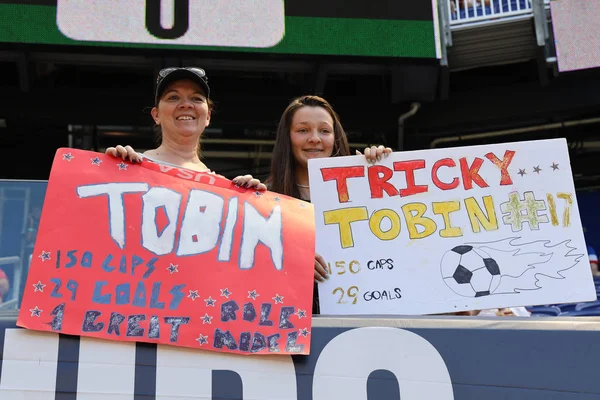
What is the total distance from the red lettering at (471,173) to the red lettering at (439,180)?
4cm

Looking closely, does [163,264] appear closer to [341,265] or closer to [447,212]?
[341,265]

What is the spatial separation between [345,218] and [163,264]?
83cm

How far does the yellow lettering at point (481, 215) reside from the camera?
95.1 inches

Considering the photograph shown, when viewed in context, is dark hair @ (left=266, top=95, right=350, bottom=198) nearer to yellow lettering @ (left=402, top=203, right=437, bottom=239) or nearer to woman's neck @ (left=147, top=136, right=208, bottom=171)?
woman's neck @ (left=147, top=136, right=208, bottom=171)

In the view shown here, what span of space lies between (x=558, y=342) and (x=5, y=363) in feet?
4.88

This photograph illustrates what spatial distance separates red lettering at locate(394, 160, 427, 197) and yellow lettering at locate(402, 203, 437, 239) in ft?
0.21

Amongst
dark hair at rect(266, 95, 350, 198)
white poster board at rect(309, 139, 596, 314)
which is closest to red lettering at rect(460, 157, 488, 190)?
white poster board at rect(309, 139, 596, 314)

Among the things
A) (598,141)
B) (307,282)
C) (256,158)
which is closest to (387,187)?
(307,282)

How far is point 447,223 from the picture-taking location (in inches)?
95.6

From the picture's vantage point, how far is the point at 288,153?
280 cm

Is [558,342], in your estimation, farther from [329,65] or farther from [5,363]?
[329,65]

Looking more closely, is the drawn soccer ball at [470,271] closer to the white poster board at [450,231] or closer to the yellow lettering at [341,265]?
the white poster board at [450,231]

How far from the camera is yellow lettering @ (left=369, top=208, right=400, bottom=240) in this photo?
239cm

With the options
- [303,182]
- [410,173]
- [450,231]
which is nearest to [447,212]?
[450,231]
